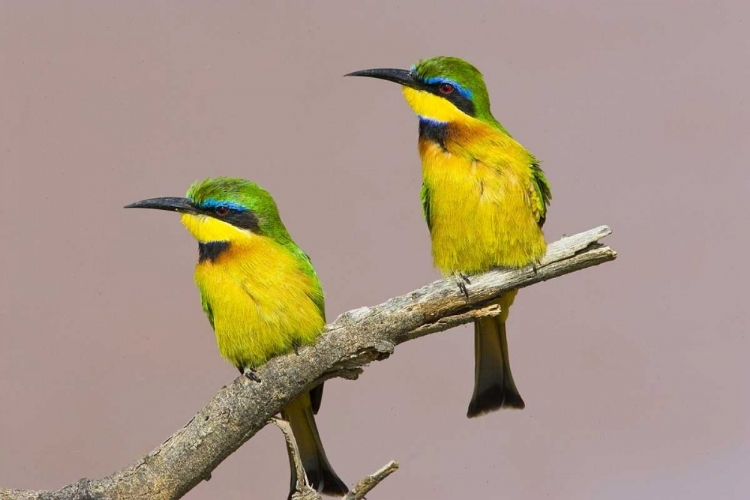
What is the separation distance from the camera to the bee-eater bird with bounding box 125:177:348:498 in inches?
90.9

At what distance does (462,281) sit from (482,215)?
0.20 meters

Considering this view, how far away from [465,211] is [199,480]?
938 millimetres

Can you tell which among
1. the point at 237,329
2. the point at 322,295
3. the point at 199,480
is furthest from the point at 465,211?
the point at 199,480

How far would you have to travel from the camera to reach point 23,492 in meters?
2.19

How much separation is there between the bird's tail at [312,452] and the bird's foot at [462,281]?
1.73 ft

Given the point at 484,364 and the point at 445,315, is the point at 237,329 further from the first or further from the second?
the point at 484,364

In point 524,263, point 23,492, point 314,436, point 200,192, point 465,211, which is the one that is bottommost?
point 314,436

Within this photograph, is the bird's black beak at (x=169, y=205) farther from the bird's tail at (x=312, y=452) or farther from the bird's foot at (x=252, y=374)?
the bird's tail at (x=312, y=452)

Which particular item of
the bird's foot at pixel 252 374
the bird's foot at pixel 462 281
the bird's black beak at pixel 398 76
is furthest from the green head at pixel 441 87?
the bird's foot at pixel 252 374

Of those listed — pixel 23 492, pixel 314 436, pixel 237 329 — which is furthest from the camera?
pixel 314 436

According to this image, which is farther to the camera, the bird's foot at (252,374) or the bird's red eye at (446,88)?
the bird's red eye at (446,88)

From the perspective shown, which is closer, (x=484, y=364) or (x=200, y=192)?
(x=200, y=192)

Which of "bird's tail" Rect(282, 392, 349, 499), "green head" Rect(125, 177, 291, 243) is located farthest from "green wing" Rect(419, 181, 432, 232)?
"bird's tail" Rect(282, 392, 349, 499)

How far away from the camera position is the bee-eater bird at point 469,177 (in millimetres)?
2371
